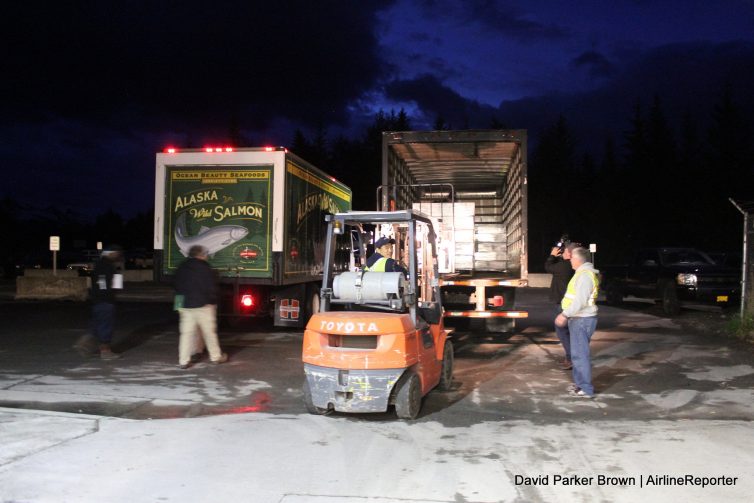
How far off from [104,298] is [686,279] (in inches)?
567

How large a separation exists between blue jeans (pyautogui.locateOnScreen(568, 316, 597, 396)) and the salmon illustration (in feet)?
23.1

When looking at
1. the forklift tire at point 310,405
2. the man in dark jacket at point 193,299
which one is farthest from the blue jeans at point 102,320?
the forklift tire at point 310,405

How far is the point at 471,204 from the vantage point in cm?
1395

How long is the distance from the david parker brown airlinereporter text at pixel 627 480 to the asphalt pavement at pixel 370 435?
17 millimetres

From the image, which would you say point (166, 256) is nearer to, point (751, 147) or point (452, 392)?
point (452, 392)

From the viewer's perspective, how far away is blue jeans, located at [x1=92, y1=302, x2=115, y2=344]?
10.5m

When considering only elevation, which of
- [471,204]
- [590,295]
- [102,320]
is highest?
[471,204]

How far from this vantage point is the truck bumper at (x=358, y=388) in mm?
6703

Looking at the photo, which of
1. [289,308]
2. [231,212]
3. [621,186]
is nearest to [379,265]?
[231,212]

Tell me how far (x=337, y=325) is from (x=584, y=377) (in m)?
3.31

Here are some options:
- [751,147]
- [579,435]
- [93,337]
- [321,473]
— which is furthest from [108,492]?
[751,147]

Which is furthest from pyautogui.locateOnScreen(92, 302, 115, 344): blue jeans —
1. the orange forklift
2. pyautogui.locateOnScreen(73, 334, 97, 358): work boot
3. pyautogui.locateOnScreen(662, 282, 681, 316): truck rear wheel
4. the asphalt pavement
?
pyautogui.locateOnScreen(662, 282, 681, 316): truck rear wheel

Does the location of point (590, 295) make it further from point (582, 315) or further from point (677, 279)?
point (677, 279)

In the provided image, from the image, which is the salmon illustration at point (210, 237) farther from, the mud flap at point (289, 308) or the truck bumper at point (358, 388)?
the truck bumper at point (358, 388)
